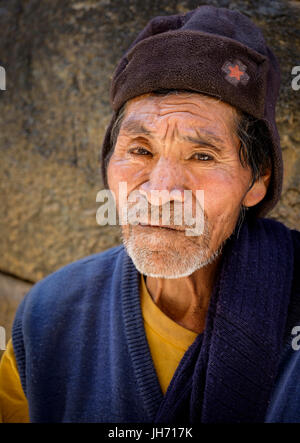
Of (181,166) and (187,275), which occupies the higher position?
(181,166)

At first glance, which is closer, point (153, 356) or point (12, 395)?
point (153, 356)

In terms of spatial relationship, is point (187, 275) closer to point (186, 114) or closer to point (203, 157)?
point (203, 157)

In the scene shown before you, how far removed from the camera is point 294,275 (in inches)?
61.6

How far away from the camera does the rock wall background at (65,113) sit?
6.57 feet

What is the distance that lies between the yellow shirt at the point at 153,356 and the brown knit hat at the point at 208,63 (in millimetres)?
649

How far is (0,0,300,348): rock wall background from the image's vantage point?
78.8 inches

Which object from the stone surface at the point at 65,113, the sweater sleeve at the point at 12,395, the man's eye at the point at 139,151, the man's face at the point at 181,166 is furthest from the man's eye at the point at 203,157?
the sweater sleeve at the point at 12,395

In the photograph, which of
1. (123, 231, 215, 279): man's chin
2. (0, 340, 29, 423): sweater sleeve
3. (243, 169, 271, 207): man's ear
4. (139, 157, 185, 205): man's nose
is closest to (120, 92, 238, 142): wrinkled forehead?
(139, 157, 185, 205): man's nose

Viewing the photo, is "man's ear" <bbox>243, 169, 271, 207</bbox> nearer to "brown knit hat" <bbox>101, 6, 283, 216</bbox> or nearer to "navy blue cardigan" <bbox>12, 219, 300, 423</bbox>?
"brown knit hat" <bbox>101, 6, 283, 216</bbox>

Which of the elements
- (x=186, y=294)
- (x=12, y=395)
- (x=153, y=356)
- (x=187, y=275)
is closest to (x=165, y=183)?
(x=187, y=275)

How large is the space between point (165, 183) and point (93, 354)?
2.24 feet

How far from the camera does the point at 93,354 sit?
1.61 meters

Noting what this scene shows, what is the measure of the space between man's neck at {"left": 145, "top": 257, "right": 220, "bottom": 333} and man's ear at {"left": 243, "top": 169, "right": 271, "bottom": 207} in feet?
0.77
